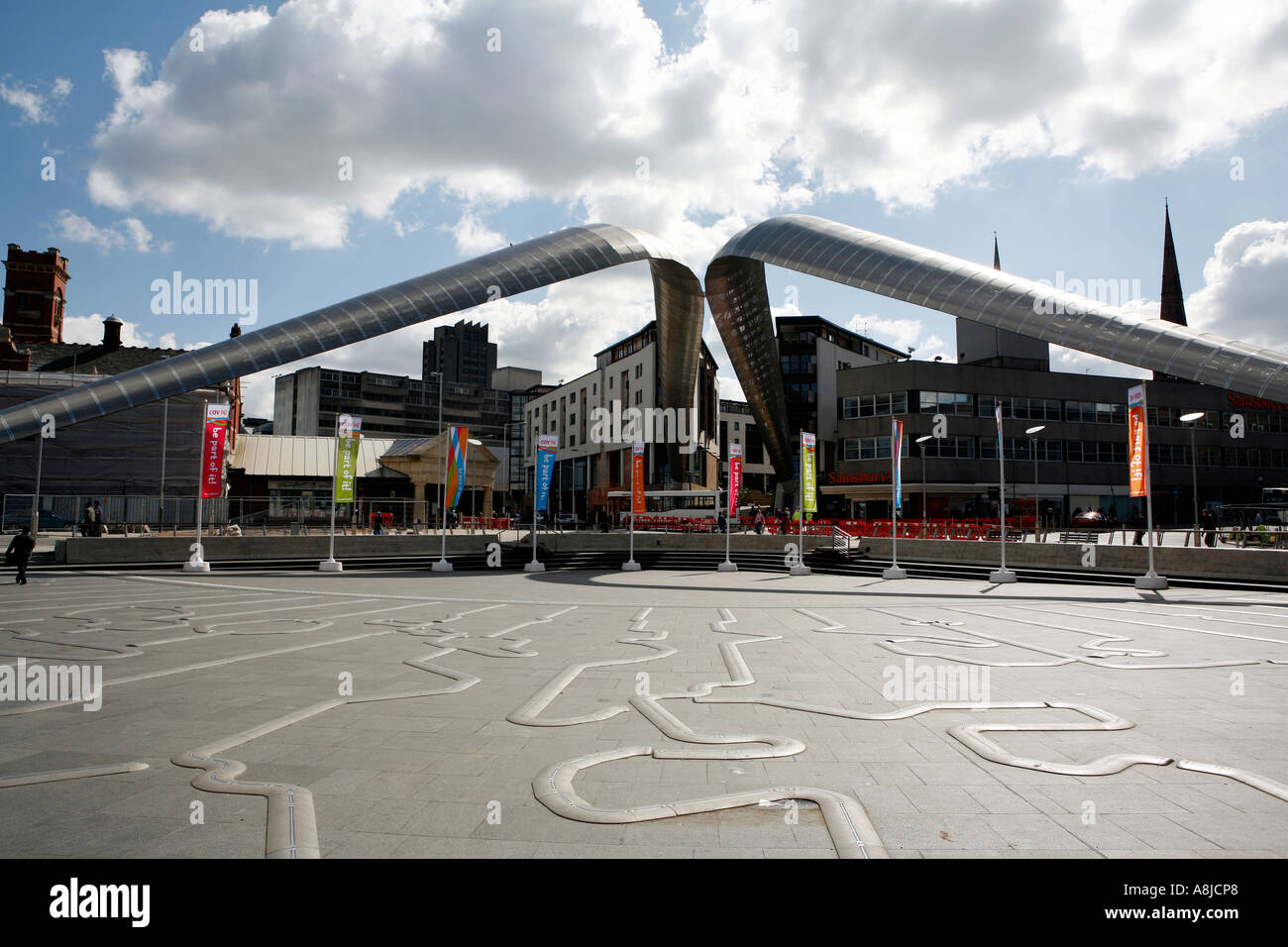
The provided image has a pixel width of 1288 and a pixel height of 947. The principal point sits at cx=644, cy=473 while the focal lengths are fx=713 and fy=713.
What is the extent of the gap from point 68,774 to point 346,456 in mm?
25240

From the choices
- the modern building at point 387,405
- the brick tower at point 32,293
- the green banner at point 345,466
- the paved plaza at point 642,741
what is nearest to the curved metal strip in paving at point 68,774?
the paved plaza at point 642,741

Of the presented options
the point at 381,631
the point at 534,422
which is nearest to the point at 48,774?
the point at 381,631

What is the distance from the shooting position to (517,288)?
44250 millimetres

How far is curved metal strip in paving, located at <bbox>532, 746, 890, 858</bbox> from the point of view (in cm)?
439

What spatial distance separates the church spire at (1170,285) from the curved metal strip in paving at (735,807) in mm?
116443

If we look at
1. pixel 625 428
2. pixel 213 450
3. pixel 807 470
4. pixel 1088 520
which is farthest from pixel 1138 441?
pixel 625 428

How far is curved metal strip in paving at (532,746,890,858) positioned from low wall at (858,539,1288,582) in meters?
24.2

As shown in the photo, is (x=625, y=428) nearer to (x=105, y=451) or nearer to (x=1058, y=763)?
(x=105, y=451)

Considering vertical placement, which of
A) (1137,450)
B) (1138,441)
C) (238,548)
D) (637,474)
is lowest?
(238,548)

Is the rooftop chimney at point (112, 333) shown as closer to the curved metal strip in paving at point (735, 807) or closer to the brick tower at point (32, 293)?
the brick tower at point (32, 293)

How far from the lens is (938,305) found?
113ft

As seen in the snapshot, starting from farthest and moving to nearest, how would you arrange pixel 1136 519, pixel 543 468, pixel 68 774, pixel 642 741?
pixel 1136 519 < pixel 543 468 < pixel 642 741 < pixel 68 774

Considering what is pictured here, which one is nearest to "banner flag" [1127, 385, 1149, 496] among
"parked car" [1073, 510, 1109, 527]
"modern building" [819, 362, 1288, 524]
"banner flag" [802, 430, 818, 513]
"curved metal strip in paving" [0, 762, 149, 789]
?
"banner flag" [802, 430, 818, 513]
